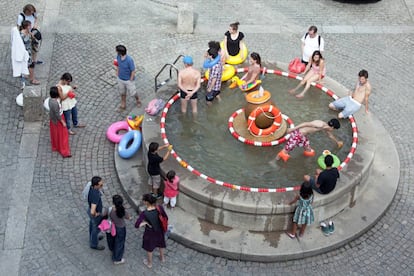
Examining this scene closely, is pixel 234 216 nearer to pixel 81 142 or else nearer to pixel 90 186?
pixel 90 186

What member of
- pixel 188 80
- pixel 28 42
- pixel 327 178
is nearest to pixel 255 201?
pixel 327 178

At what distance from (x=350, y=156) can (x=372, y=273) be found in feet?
8.11

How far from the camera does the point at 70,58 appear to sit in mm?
16438

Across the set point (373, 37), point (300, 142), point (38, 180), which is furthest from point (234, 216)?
point (373, 37)

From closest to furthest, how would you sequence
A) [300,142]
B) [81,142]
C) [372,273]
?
[372,273], [300,142], [81,142]

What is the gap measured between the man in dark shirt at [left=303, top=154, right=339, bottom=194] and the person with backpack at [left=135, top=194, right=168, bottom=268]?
2948 millimetres

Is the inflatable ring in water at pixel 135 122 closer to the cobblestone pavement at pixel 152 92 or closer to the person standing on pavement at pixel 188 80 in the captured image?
the cobblestone pavement at pixel 152 92

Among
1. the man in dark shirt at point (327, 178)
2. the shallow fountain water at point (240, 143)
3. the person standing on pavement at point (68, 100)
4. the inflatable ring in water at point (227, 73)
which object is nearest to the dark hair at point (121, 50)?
the person standing on pavement at point (68, 100)

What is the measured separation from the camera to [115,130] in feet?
45.5

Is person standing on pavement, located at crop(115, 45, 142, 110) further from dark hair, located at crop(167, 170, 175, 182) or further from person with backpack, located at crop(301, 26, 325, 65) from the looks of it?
person with backpack, located at crop(301, 26, 325, 65)

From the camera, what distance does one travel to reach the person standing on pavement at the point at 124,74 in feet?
44.9

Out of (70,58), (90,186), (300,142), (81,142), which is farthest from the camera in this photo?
(70,58)

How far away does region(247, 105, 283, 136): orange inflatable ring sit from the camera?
13.0m

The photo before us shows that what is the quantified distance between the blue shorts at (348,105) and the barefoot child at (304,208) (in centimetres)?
325
